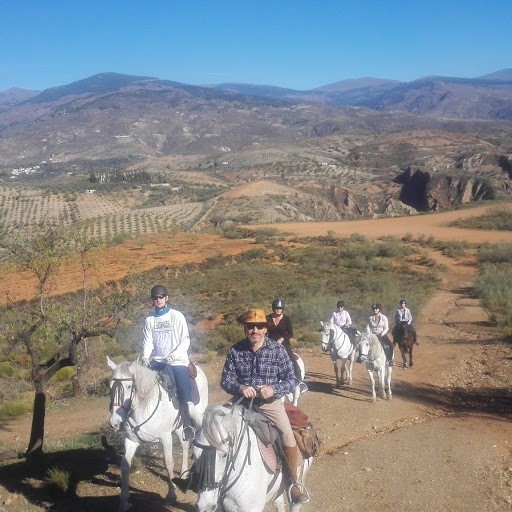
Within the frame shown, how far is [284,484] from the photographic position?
19.1 feet

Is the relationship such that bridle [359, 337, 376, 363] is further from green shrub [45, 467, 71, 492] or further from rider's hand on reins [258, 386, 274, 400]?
rider's hand on reins [258, 386, 274, 400]

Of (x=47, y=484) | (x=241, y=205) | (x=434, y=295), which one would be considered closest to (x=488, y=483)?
(x=47, y=484)

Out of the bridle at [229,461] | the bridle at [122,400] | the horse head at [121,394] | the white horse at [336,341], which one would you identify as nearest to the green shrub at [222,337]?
the white horse at [336,341]

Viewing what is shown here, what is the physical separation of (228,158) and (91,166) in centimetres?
5019

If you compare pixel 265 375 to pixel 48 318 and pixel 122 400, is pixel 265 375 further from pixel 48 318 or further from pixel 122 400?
pixel 48 318

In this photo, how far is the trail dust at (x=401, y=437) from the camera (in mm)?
8005

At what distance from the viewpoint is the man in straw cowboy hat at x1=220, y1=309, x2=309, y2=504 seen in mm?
5449

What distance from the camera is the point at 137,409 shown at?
6.98 metres

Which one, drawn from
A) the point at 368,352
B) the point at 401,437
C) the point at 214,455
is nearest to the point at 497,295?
the point at 368,352

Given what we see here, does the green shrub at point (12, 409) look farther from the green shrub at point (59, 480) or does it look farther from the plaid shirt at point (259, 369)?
the plaid shirt at point (259, 369)

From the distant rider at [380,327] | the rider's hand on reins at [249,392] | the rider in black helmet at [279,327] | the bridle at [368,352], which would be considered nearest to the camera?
the rider's hand on reins at [249,392]

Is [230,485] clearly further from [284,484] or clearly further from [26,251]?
[26,251]

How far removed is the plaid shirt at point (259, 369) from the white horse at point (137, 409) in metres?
1.85

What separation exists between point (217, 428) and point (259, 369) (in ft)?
3.14
